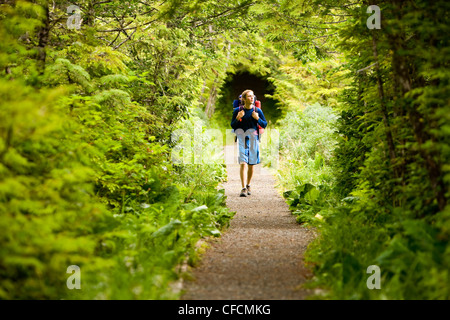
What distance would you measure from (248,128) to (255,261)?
5281mm

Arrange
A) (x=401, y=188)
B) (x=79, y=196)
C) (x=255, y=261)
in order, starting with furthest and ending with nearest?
1. (x=255, y=261)
2. (x=401, y=188)
3. (x=79, y=196)

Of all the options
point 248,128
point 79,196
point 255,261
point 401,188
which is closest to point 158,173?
point 255,261

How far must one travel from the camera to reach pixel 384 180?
16.6 feet

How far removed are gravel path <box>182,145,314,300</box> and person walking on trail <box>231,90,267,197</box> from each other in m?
1.51

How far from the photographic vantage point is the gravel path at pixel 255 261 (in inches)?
152

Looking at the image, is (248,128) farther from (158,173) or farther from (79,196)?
(79,196)

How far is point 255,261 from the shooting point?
495 centimetres

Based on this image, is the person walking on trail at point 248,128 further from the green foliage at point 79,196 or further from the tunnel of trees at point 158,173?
the green foliage at point 79,196

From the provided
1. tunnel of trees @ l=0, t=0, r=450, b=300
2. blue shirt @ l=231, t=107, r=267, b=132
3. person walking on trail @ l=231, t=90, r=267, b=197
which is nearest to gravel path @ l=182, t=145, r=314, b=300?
tunnel of trees @ l=0, t=0, r=450, b=300

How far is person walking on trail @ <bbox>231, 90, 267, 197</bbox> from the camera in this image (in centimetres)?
981

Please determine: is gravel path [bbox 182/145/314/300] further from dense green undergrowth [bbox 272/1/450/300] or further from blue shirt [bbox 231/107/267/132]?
blue shirt [bbox 231/107/267/132]

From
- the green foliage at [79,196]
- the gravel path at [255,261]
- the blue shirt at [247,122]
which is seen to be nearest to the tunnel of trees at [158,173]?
the green foliage at [79,196]

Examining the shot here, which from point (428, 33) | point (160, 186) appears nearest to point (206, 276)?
point (160, 186)

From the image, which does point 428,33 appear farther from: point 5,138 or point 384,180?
point 5,138
